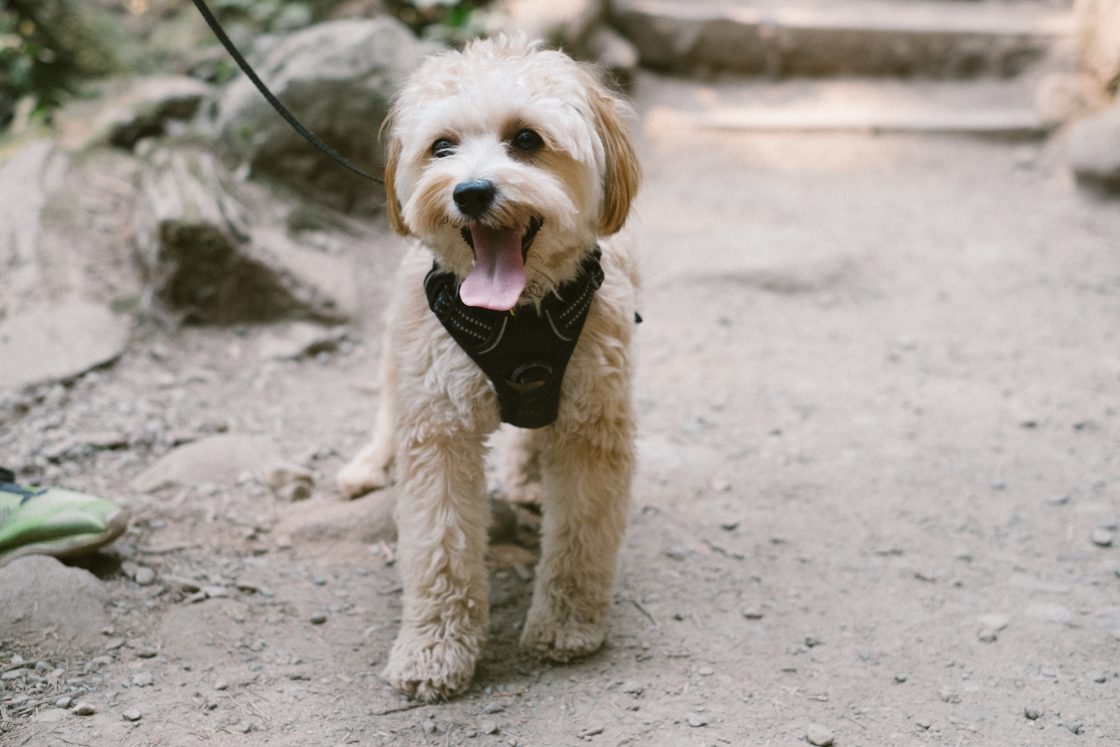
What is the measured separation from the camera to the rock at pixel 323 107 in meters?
6.22

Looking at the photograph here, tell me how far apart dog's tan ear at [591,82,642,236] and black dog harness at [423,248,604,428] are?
6.6 inches

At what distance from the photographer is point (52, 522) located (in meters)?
3.33

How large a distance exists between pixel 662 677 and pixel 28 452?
2.97 meters

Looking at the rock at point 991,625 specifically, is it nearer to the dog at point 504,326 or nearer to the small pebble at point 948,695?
the small pebble at point 948,695

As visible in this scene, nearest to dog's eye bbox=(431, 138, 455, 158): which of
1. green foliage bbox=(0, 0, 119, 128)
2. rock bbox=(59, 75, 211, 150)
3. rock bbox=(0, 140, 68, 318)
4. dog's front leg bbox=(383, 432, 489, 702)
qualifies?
dog's front leg bbox=(383, 432, 489, 702)

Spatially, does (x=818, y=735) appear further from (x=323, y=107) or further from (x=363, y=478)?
(x=323, y=107)

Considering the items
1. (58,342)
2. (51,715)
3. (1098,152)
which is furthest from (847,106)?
(51,715)

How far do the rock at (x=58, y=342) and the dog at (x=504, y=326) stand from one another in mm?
2357

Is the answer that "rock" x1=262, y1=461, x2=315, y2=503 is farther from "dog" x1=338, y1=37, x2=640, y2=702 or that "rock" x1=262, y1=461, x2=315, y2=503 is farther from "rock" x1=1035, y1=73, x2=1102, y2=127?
"rock" x1=1035, y1=73, x2=1102, y2=127

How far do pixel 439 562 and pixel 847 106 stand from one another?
7.28 m

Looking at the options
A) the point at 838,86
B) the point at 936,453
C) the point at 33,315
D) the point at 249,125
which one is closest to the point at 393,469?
the point at 33,315

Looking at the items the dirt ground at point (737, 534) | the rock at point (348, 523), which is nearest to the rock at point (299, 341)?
the dirt ground at point (737, 534)

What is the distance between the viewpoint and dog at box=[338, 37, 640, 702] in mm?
2854

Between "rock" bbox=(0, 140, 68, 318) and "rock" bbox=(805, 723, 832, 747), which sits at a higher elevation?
"rock" bbox=(0, 140, 68, 318)
